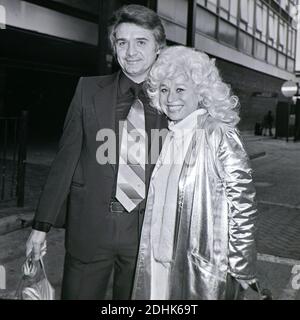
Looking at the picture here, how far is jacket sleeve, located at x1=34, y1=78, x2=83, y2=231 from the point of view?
223cm

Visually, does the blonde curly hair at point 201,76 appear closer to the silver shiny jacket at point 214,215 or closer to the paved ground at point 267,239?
the silver shiny jacket at point 214,215

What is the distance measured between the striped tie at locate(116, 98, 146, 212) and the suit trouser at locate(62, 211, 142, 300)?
0.09 meters

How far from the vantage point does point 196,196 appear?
Answer: 212cm

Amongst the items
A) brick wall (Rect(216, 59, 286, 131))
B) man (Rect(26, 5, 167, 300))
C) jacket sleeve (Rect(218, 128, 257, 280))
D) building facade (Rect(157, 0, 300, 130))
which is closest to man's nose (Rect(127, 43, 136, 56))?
man (Rect(26, 5, 167, 300))

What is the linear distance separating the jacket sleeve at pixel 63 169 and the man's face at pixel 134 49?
285 mm

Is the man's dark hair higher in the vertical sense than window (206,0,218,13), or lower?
lower

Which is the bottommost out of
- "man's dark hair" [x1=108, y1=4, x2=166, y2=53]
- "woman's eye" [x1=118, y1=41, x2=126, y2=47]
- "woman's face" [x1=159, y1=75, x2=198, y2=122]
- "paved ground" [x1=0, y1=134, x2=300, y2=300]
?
"paved ground" [x1=0, y1=134, x2=300, y2=300]

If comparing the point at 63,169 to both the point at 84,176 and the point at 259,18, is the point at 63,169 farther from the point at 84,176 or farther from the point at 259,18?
the point at 259,18

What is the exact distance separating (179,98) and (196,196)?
0.51 m

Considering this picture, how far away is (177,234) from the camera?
2.21 metres

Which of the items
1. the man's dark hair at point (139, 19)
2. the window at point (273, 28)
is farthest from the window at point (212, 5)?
the man's dark hair at point (139, 19)

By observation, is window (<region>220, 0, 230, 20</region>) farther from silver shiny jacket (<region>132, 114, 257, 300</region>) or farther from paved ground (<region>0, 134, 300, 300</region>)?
silver shiny jacket (<region>132, 114, 257, 300</region>)

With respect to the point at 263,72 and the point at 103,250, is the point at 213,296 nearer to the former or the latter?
the point at 103,250

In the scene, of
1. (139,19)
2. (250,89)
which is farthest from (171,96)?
(250,89)
